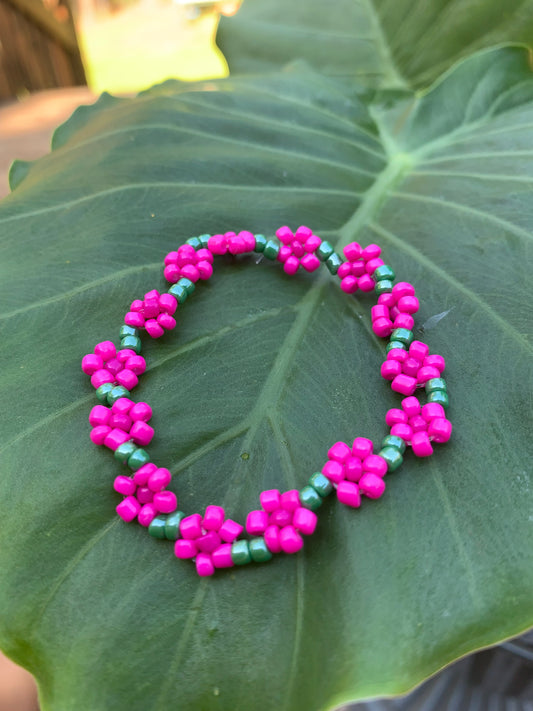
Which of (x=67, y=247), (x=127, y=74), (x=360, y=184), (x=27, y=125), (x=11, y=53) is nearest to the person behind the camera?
(x=67, y=247)

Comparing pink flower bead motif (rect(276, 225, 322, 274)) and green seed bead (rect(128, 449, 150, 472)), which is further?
pink flower bead motif (rect(276, 225, 322, 274))

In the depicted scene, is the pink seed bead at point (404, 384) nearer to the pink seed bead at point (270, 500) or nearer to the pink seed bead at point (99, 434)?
the pink seed bead at point (270, 500)

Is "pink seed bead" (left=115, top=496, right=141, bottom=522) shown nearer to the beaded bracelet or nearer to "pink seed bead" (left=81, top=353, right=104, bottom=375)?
the beaded bracelet

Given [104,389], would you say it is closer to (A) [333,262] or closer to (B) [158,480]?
(B) [158,480]

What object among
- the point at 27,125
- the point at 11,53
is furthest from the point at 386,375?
the point at 11,53

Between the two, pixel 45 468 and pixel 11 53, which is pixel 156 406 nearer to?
pixel 45 468

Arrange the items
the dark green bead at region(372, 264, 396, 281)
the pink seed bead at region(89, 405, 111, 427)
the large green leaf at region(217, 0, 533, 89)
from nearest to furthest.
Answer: the pink seed bead at region(89, 405, 111, 427) < the dark green bead at region(372, 264, 396, 281) < the large green leaf at region(217, 0, 533, 89)

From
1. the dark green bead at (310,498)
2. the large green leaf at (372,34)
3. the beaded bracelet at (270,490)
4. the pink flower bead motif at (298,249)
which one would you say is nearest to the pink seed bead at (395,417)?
the beaded bracelet at (270,490)

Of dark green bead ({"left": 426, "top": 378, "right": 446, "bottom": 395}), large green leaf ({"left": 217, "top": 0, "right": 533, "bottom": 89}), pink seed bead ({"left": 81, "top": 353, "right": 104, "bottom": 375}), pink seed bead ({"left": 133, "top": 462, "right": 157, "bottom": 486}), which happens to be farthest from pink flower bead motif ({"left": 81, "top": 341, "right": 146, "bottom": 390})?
large green leaf ({"left": 217, "top": 0, "right": 533, "bottom": 89})
